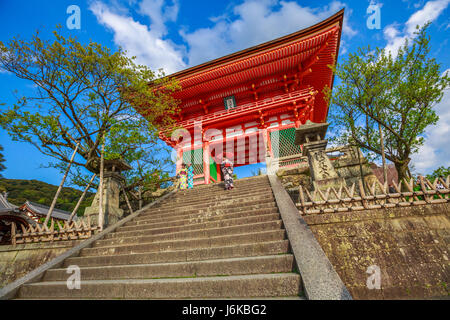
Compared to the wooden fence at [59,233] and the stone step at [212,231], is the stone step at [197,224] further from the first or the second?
the wooden fence at [59,233]

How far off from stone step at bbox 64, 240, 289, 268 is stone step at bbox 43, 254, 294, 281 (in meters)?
0.22

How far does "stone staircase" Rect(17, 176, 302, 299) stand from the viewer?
2.39 metres

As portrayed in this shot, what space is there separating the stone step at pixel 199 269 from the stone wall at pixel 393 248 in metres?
1.63

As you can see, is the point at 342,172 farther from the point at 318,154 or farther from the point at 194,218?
the point at 194,218

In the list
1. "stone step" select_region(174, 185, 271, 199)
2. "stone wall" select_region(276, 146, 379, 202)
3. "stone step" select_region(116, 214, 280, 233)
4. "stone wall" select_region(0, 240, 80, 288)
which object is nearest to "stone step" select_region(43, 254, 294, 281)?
"stone step" select_region(116, 214, 280, 233)

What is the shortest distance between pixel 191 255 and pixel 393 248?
11.5 ft

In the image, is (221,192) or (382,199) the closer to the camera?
(382,199)

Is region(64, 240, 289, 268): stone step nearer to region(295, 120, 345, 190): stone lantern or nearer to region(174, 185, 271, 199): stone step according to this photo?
region(295, 120, 345, 190): stone lantern

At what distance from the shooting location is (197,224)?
181 inches

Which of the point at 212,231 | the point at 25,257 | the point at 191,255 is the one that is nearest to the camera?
the point at 191,255

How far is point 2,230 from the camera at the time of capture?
331 inches

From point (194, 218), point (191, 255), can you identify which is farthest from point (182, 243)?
point (194, 218)
